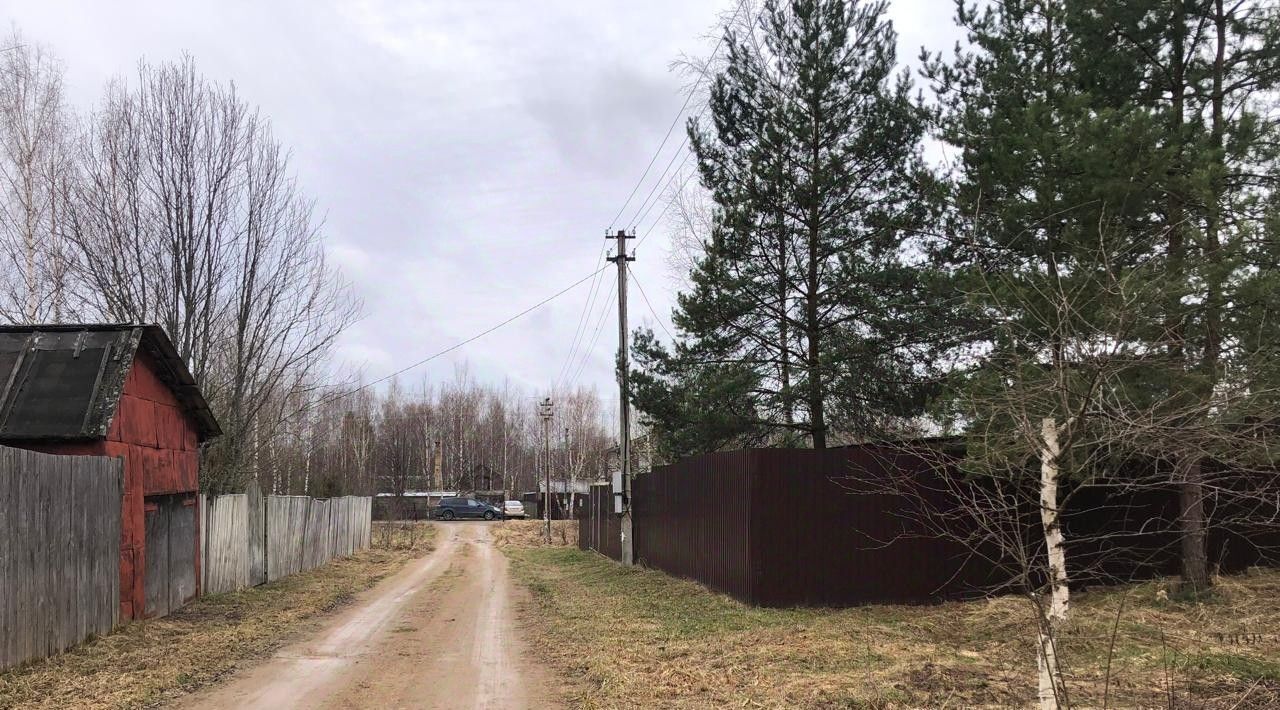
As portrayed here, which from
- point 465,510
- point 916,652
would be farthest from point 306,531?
point 465,510

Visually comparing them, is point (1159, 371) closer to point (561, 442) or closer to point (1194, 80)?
point (1194, 80)

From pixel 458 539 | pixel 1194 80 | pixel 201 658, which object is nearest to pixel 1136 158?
pixel 1194 80

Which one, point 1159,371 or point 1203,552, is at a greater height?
point 1159,371

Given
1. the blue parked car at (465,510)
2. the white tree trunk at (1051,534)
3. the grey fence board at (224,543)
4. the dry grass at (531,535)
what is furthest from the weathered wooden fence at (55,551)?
the blue parked car at (465,510)

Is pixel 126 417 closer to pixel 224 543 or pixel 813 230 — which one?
pixel 224 543

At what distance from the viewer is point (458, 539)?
40.1 m

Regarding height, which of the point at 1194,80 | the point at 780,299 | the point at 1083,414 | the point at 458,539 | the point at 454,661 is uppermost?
the point at 1194,80

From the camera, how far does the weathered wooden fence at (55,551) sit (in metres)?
7.60

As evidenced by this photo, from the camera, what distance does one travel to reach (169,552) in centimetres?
1199

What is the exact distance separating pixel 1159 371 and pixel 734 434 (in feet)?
25.1

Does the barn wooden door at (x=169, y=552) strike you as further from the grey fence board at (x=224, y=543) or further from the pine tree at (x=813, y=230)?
the pine tree at (x=813, y=230)

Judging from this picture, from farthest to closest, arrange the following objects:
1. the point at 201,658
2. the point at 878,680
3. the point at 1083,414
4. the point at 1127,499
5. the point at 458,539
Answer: the point at 458,539 < the point at 1127,499 < the point at 201,658 < the point at 878,680 < the point at 1083,414

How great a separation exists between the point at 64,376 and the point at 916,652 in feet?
33.1

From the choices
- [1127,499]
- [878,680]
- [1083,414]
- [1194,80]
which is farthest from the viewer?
[1127,499]
